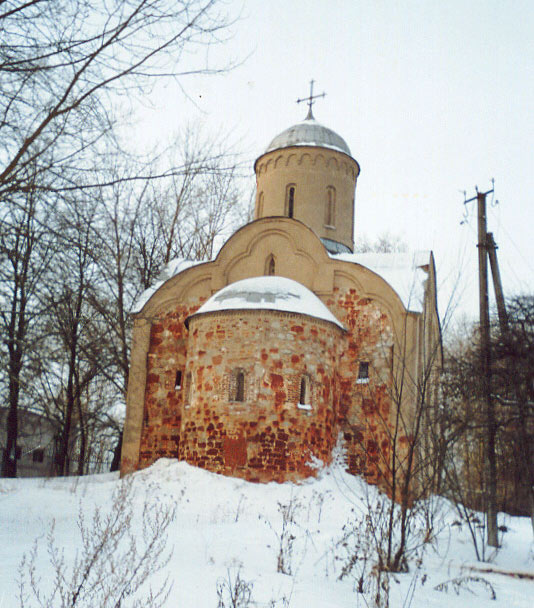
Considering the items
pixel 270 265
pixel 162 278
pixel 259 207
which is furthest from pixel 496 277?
pixel 162 278

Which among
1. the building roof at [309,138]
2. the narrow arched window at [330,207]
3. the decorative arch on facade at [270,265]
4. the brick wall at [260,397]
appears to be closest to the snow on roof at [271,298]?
the brick wall at [260,397]

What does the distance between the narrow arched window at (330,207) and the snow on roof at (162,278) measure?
11.7ft

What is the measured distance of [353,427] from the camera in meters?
14.0

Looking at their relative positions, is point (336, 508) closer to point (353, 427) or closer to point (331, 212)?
point (353, 427)

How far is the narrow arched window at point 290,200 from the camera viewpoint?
18000mm

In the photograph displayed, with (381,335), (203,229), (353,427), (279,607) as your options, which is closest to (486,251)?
(381,335)

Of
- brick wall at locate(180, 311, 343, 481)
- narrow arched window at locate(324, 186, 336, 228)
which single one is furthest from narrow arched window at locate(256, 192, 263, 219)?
brick wall at locate(180, 311, 343, 481)

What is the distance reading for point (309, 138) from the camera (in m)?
18.6

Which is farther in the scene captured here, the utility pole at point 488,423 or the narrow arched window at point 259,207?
the narrow arched window at point 259,207

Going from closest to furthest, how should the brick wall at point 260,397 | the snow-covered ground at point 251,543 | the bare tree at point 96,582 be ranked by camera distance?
the bare tree at point 96,582 < the snow-covered ground at point 251,543 < the brick wall at point 260,397

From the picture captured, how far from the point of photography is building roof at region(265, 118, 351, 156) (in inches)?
729

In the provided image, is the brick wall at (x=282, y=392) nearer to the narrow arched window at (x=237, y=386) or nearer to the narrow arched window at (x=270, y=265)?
the narrow arched window at (x=237, y=386)

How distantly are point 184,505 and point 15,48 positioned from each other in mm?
7585

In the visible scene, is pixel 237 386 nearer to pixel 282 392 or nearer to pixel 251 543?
pixel 282 392
